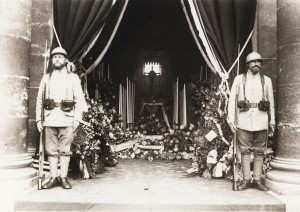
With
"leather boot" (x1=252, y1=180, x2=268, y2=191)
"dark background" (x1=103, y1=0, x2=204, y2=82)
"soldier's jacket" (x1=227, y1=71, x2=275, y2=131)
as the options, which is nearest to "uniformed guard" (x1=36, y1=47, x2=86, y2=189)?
Answer: "soldier's jacket" (x1=227, y1=71, x2=275, y2=131)

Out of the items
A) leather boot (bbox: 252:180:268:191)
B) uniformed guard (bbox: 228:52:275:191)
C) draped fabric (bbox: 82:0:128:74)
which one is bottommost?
leather boot (bbox: 252:180:268:191)

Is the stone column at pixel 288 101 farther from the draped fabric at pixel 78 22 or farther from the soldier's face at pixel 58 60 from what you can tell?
the soldier's face at pixel 58 60

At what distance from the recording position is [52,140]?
16.4 feet

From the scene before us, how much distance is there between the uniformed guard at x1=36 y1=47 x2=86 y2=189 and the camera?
16.2ft

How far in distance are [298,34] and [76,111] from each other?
3.37m

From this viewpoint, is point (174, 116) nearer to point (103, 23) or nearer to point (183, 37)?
point (183, 37)

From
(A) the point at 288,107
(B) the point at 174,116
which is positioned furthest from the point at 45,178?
(B) the point at 174,116

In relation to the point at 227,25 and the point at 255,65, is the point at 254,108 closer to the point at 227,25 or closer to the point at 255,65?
the point at 255,65

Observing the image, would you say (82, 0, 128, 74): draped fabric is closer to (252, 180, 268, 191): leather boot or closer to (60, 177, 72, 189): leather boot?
(60, 177, 72, 189): leather boot

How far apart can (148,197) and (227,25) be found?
3.18 meters

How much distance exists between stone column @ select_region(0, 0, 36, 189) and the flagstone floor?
0.48 m

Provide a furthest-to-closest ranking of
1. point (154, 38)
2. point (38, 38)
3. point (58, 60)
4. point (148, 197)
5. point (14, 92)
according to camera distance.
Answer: point (154, 38) < point (38, 38) < point (58, 60) < point (14, 92) < point (148, 197)

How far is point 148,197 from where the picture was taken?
451 centimetres

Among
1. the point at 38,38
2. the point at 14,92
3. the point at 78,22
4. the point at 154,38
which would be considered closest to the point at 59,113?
the point at 14,92
